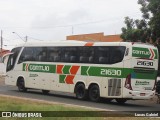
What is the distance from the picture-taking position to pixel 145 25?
1156 inches

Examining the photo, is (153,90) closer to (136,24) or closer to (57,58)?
(57,58)

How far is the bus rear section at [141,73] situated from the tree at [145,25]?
5260mm

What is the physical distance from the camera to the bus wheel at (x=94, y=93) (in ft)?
75.0

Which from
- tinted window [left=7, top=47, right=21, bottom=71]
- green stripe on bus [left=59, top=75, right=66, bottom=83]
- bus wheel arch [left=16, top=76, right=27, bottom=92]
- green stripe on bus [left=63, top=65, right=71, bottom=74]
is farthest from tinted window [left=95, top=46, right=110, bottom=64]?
tinted window [left=7, top=47, right=21, bottom=71]

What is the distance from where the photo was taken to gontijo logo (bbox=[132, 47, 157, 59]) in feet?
70.9

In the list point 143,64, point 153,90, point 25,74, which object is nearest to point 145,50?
→ point 143,64

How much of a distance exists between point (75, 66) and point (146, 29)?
692 centimetres

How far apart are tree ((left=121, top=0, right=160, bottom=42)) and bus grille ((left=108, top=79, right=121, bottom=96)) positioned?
262 inches

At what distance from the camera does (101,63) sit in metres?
22.5

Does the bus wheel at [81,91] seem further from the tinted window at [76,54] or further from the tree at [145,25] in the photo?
the tree at [145,25]

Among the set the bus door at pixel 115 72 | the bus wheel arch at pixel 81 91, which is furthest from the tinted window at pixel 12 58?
the bus door at pixel 115 72

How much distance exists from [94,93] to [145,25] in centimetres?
821

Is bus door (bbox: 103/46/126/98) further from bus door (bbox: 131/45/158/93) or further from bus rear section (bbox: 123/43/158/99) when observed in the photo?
bus door (bbox: 131/45/158/93)

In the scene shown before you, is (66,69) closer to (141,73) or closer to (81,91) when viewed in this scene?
(81,91)
